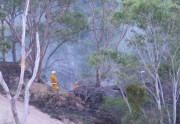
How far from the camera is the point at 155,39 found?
1709cm

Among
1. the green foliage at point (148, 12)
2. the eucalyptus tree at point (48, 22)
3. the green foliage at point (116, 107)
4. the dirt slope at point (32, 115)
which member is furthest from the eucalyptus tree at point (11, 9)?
the green foliage at point (148, 12)

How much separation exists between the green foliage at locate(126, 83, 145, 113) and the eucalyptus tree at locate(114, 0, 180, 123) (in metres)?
0.54

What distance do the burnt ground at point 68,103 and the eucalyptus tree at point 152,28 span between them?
3.34m

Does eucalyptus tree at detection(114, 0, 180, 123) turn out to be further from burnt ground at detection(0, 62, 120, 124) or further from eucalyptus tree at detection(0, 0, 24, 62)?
eucalyptus tree at detection(0, 0, 24, 62)

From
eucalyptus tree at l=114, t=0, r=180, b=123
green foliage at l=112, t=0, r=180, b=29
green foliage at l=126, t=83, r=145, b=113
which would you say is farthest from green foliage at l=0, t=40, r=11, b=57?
green foliage at l=112, t=0, r=180, b=29

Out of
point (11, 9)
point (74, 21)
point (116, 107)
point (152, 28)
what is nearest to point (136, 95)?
point (116, 107)

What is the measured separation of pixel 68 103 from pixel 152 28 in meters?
6.47

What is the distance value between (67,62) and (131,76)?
14.6 meters

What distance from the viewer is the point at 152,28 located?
1703cm

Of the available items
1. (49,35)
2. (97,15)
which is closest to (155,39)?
(49,35)

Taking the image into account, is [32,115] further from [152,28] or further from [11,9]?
[11,9]

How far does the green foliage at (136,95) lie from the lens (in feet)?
61.6

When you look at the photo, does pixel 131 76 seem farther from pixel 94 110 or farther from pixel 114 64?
pixel 94 110

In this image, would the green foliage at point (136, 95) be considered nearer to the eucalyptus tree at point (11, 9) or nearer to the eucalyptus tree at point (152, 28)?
the eucalyptus tree at point (152, 28)
